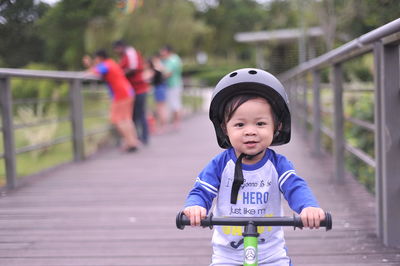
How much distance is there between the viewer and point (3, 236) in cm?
372

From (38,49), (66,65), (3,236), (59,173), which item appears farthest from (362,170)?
(66,65)

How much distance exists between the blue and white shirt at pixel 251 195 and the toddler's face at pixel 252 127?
0.13 meters

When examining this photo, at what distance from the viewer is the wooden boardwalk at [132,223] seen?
323cm

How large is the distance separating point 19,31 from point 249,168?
360 centimetres

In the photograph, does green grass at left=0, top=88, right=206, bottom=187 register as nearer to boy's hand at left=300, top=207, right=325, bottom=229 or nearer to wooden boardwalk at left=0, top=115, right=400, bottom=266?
wooden boardwalk at left=0, top=115, right=400, bottom=266

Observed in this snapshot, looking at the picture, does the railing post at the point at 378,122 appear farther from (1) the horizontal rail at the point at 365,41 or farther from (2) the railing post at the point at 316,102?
(2) the railing post at the point at 316,102

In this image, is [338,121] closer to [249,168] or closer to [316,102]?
[316,102]

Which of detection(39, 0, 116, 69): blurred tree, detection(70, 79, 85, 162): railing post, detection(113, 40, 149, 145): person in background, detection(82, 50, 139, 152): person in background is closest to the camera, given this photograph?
detection(39, 0, 116, 69): blurred tree

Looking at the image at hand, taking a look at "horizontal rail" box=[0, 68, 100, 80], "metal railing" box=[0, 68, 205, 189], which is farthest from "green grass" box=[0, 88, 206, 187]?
"horizontal rail" box=[0, 68, 100, 80]

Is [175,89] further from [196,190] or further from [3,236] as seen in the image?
[196,190]

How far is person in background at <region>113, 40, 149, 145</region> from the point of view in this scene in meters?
8.18

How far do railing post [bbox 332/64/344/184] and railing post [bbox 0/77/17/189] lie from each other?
9.36 feet

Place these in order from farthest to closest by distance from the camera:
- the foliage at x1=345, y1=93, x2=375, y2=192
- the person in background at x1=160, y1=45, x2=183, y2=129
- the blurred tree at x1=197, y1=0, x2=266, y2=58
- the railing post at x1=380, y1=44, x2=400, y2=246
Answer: the blurred tree at x1=197, y1=0, x2=266, y2=58 → the person in background at x1=160, y1=45, x2=183, y2=129 → the foliage at x1=345, y1=93, x2=375, y2=192 → the railing post at x1=380, y1=44, x2=400, y2=246

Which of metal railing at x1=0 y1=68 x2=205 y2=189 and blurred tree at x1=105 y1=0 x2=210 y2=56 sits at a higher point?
blurred tree at x1=105 y1=0 x2=210 y2=56
